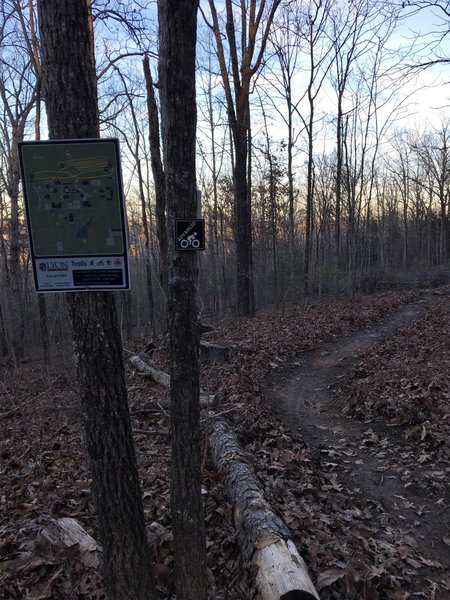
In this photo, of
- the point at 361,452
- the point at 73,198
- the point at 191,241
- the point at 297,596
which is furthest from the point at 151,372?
the point at 73,198

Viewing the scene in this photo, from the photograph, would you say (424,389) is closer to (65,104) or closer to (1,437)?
(65,104)

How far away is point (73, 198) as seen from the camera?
232cm

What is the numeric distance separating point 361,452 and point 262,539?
2.79m

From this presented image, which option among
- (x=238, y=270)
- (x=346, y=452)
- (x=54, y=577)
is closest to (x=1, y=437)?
(x=54, y=577)

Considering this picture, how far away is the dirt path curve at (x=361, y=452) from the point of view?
4129 mm

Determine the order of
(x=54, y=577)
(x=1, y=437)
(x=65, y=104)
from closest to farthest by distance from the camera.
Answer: (x=65, y=104)
(x=54, y=577)
(x=1, y=437)

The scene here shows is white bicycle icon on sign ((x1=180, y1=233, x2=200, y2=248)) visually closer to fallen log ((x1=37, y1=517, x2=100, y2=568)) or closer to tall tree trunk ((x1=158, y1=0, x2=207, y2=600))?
tall tree trunk ((x1=158, y1=0, x2=207, y2=600))

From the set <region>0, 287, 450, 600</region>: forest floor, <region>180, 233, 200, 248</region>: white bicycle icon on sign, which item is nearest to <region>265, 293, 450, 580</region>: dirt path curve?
<region>0, 287, 450, 600</region>: forest floor

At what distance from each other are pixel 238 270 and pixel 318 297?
9374 mm

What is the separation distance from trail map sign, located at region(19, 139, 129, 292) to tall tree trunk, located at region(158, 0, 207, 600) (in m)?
0.32

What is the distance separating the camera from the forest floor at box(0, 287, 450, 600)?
3.26 m

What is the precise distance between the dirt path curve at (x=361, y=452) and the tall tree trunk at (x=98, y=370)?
265cm

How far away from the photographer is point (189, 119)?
8.08 ft

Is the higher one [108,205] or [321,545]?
[108,205]
